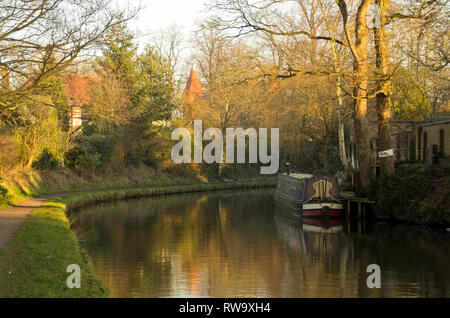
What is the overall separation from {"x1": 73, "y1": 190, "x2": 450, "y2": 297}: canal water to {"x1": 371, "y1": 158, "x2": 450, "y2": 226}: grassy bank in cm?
63

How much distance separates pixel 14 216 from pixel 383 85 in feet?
41.4

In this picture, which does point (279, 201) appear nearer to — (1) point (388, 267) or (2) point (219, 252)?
(2) point (219, 252)

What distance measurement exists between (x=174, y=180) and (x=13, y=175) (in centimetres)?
1732

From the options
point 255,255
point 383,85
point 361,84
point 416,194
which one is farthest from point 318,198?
point 255,255

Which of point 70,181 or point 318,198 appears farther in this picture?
point 70,181

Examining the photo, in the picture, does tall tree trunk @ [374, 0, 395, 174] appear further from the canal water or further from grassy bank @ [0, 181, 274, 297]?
grassy bank @ [0, 181, 274, 297]

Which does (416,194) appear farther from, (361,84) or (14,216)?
(14,216)

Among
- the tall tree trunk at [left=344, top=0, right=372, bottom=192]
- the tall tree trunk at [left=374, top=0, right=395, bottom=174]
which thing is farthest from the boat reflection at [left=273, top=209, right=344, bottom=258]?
the tall tree trunk at [left=374, top=0, right=395, bottom=174]

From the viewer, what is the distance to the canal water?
385 inches

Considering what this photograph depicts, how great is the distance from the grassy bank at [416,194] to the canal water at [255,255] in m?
0.63

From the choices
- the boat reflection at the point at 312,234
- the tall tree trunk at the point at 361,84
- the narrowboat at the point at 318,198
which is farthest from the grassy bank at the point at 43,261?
the tall tree trunk at the point at 361,84

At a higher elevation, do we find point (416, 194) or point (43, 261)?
point (416, 194)

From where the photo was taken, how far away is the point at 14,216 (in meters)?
16.3
